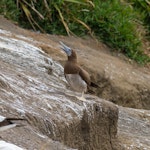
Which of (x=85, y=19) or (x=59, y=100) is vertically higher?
(x=59, y=100)

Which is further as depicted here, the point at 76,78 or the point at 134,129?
the point at 134,129

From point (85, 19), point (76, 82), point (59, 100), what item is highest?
point (59, 100)

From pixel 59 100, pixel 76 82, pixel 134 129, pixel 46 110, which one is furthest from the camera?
pixel 134 129

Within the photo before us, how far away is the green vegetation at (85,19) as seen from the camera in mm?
13609

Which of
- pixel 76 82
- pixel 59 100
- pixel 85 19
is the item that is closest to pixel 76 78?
pixel 76 82

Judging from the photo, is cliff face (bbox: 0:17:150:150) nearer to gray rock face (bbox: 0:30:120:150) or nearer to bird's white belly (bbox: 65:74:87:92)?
gray rock face (bbox: 0:30:120:150)

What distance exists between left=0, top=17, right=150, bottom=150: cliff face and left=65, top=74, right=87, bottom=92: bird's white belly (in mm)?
102

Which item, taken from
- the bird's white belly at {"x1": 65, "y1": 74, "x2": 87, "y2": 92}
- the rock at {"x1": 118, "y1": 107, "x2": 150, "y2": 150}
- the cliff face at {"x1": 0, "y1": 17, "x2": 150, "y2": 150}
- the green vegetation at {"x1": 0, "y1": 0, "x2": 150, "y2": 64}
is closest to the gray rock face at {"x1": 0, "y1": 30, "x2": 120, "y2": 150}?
the cliff face at {"x1": 0, "y1": 17, "x2": 150, "y2": 150}

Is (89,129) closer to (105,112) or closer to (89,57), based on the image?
(105,112)

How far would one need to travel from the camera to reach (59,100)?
26.5ft

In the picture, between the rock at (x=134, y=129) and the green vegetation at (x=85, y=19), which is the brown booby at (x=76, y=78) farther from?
the green vegetation at (x=85, y=19)

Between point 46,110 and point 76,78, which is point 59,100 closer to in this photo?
point 46,110

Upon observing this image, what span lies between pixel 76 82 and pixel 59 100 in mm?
922

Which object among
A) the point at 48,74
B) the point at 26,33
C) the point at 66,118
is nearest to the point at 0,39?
the point at 48,74
